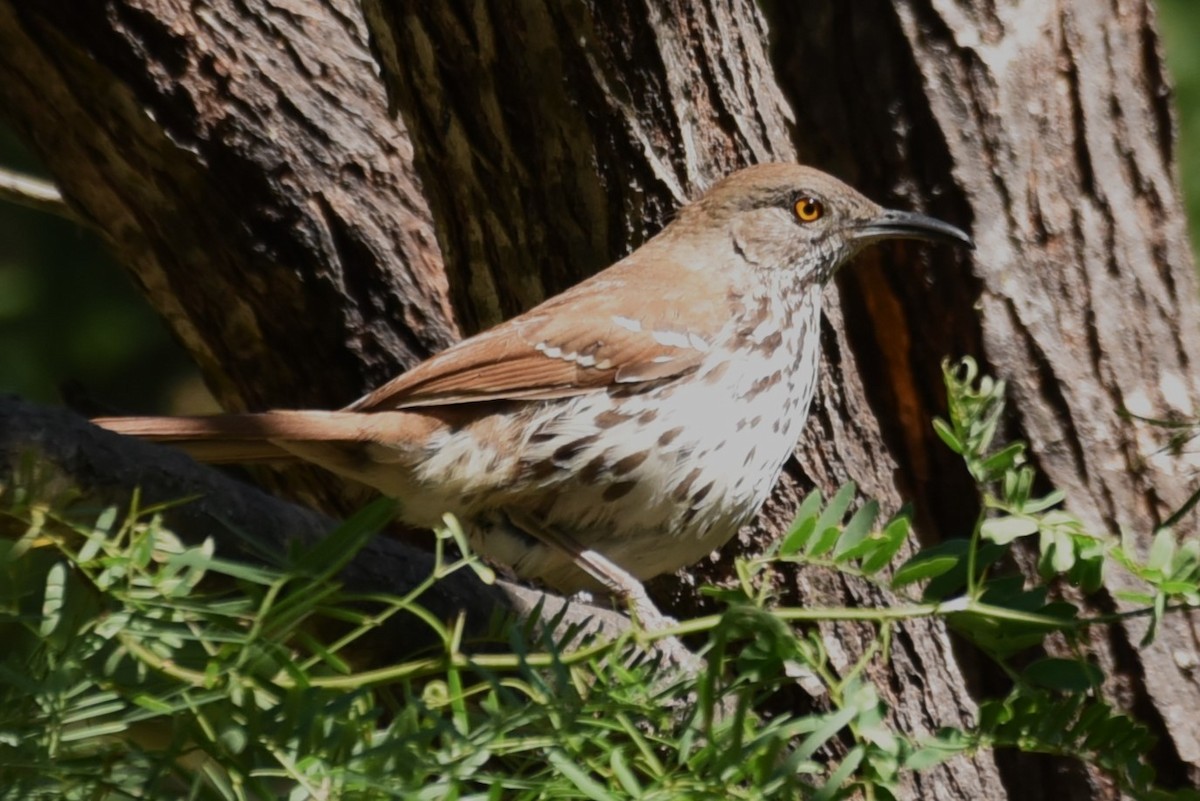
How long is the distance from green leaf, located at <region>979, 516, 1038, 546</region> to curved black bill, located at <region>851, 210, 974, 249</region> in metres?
1.45

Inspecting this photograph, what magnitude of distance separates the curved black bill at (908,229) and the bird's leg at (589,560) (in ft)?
2.95

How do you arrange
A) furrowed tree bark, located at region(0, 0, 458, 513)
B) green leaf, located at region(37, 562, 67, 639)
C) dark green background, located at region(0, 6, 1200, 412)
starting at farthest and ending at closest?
1. dark green background, located at region(0, 6, 1200, 412)
2. furrowed tree bark, located at region(0, 0, 458, 513)
3. green leaf, located at region(37, 562, 67, 639)

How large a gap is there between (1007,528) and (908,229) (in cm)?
155

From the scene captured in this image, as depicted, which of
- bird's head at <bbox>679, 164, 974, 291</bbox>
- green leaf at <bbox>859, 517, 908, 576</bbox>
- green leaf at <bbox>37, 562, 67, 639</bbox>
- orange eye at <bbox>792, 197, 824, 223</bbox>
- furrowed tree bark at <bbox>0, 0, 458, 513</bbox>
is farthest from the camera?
furrowed tree bark at <bbox>0, 0, 458, 513</bbox>

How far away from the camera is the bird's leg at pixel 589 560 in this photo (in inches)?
117

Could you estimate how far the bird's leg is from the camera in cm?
296

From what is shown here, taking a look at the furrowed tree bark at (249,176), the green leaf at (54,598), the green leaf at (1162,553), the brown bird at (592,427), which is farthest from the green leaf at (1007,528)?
the furrowed tree bark at (249,176)

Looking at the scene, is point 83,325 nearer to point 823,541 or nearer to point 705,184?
point 705,184

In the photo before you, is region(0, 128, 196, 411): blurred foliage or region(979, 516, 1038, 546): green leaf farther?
region(0, 128, 196, 411): blurred foliage

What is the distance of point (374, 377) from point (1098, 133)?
1.74 metres

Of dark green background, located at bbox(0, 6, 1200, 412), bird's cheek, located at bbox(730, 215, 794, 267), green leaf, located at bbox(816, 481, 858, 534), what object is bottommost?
green leaf, located at bbox(816, 481, 858, 534)

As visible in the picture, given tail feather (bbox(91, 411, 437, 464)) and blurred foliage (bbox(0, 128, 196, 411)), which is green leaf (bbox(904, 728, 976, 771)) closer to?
tail feather (bbox(91, 411, 437, 464))

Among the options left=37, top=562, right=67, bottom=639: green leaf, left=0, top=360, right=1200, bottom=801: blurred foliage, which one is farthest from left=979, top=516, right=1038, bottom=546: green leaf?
left=37, top=562, right=67, bottom=639: green leaf

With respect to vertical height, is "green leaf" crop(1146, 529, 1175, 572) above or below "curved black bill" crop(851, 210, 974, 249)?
below
